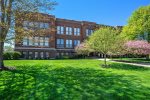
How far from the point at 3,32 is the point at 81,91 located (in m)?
8.54

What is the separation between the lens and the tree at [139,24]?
38562mm

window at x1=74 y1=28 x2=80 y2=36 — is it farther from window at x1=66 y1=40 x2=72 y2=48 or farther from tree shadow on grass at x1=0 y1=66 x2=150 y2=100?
tree shadow on grass at x1=0 y1=66 x2=150 y2=100

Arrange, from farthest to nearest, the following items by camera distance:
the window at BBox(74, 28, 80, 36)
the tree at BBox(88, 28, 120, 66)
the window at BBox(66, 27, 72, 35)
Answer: the window at BBox(74, 28, 80, 36), the window at BBox(66, 27, 72, 35), the tree at BBox(88, 28, 120, 66)

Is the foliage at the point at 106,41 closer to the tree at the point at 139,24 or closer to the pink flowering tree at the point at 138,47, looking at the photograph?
the pink flowering tree at the point at 138,47

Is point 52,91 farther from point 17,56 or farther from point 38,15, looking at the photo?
point 17,56

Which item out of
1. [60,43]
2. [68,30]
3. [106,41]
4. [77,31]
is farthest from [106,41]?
Answer: [77,31]

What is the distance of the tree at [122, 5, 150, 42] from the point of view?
3856 centimetres

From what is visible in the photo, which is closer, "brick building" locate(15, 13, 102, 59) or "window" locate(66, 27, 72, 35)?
"brick building" locate(15, 13, 102, 59)

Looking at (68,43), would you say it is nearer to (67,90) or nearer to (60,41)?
(60,41)

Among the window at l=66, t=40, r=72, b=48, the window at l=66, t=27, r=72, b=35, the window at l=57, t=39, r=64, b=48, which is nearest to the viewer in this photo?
the window at l=57, t=39, r=64, b=48

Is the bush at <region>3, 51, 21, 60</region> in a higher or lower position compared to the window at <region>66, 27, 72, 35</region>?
lower

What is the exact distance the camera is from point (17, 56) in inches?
1372

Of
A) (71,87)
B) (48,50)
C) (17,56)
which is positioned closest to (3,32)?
(71,87)

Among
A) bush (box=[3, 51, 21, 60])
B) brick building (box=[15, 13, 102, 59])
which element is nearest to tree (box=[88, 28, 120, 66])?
bush (box=[3, 51, 21, 60])
